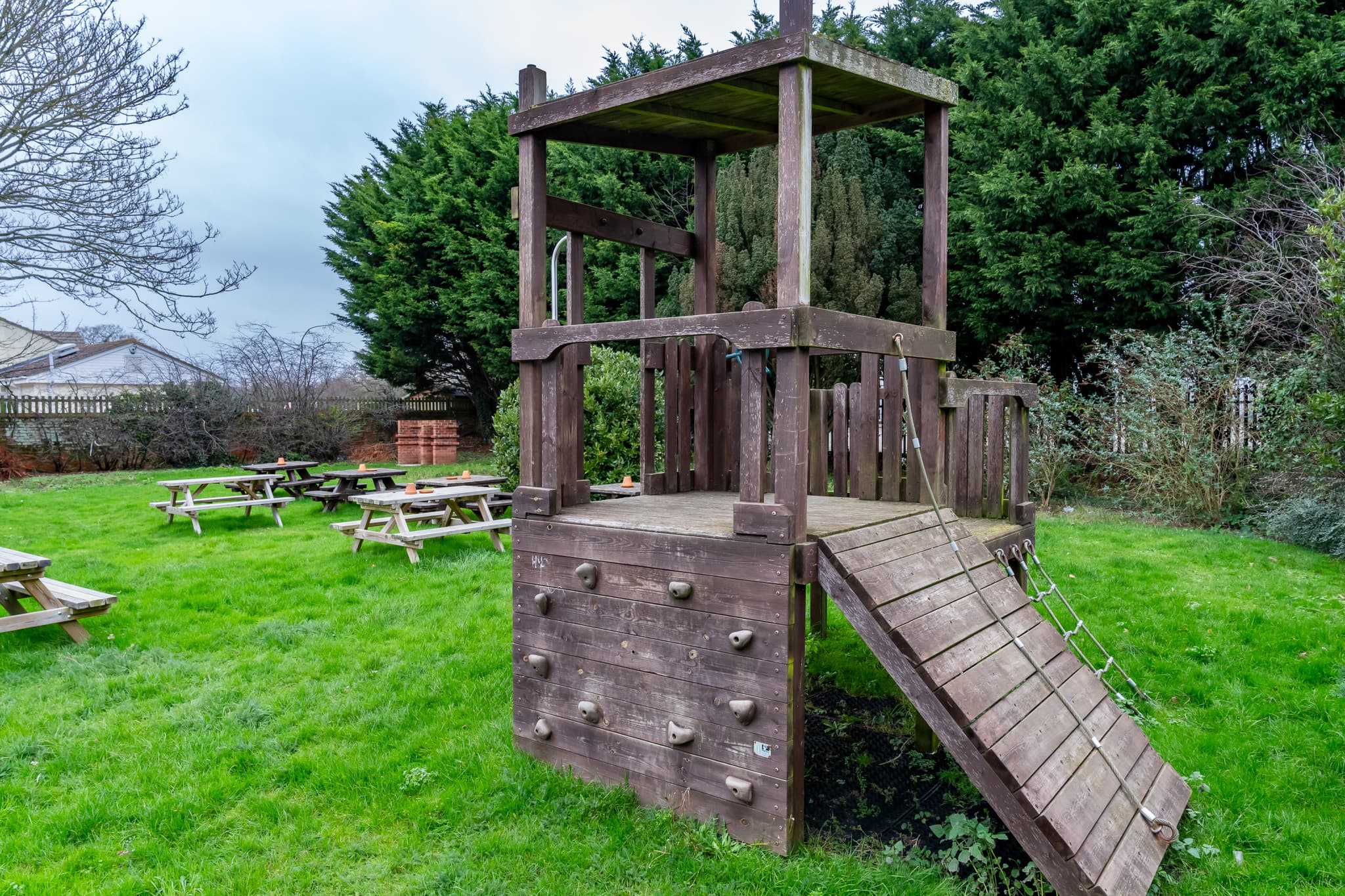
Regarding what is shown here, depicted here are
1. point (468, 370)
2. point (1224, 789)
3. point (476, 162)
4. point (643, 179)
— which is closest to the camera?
point (1224, 789)

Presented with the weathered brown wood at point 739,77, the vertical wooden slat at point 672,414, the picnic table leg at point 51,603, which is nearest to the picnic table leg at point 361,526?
the picnic table leg at point 51,603

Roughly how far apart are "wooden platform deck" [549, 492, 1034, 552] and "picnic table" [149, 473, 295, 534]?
7.53m

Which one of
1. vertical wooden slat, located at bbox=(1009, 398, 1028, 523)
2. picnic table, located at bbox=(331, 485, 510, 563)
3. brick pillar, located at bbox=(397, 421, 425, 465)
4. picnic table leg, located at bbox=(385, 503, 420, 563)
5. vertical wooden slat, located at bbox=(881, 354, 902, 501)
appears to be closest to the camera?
vertical wooden slat, located at bbox=(881, 354, 902, 501)

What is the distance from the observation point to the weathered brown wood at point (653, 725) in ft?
10.1

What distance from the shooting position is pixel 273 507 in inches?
431

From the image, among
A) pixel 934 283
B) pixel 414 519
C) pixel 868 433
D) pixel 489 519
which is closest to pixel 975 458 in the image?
pixel 868 433

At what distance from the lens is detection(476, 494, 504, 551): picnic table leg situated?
852 centimetres

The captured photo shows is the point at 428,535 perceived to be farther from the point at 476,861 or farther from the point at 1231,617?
the point at 1231,617

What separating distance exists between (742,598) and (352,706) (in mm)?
2602

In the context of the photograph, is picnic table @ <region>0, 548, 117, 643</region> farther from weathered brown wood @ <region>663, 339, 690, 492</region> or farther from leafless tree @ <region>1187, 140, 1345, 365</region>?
leafless tree @ <region>1187, 140, 1345, 365</region>

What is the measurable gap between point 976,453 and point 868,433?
2.32 feet

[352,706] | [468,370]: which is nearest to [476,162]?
[468,370]

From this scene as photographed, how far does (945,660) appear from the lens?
2957 mm

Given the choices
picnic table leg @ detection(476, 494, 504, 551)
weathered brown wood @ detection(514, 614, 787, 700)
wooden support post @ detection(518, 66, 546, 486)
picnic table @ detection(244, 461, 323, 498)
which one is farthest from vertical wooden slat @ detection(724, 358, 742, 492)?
picnic table @ detection(244, 461, 323, 498)
